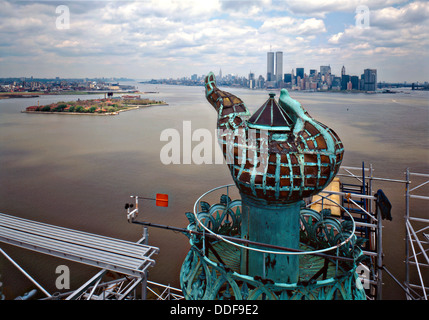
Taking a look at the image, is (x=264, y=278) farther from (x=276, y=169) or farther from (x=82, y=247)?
(x=82, y=247)

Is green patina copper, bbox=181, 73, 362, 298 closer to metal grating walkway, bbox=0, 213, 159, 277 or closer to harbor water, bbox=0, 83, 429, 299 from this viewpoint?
metal grating walkway, bbox=0, 213, 159, 277

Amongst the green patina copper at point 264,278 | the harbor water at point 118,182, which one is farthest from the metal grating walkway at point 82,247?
the harbor water at point 118,182

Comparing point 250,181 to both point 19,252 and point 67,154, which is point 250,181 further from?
point 67,154

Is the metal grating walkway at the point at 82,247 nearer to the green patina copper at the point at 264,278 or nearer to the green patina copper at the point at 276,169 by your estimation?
the green patina copper at the point at 264,278

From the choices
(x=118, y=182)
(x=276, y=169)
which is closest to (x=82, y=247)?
(x=276, y=169)

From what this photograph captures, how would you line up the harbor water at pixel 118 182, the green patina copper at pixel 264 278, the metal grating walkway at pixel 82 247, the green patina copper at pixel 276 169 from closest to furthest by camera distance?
1. the green patina copper at pixel 264 278
2. the green patina copper at pixel 276 169
3. the metal grating walkway at pixel 82 247
4. the harbor water at pixel 118 182

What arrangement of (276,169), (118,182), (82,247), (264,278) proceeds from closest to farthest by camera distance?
(264,278) → (276,169) → (82,247) → (118,182)
